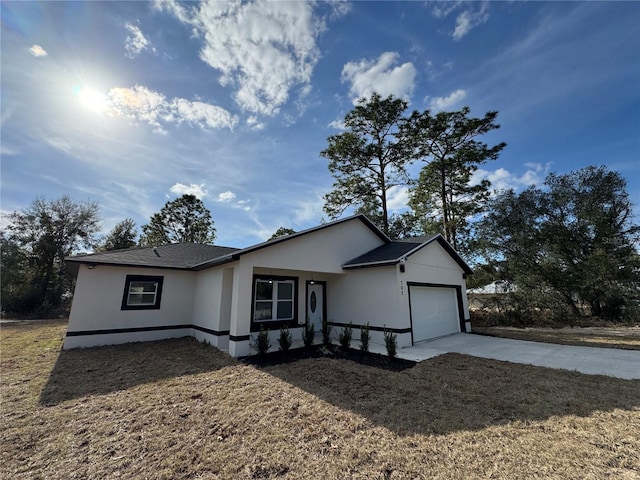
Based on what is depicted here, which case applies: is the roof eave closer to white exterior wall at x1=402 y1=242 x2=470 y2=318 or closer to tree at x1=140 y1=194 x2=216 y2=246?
white exterior wall at x1=402 y1=242 x2=470 y2=318

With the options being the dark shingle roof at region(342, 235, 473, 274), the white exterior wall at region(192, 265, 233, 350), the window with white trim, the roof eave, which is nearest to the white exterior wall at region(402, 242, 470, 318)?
the dark shingle roof at region(342, 235, 473, 274)

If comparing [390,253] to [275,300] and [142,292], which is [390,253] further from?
[142,292]

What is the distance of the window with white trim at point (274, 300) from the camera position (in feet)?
31.5

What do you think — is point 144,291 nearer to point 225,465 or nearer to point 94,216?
point 225,465

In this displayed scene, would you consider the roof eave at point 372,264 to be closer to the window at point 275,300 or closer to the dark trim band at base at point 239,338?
the window at point 275,300

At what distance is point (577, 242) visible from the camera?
16.0m

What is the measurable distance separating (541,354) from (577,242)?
41.1ft

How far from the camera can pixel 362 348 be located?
8.62 meters

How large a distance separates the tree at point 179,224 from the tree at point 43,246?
5411 millimetres

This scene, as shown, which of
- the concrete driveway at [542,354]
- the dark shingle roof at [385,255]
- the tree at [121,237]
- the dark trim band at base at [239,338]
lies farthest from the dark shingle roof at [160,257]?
the tree at [121,237]

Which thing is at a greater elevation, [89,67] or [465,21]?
[465,21]

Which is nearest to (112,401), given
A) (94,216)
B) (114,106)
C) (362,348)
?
(362,348)

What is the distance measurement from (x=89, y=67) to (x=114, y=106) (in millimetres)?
1048

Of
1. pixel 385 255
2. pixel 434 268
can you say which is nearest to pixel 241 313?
pixel 385 255
